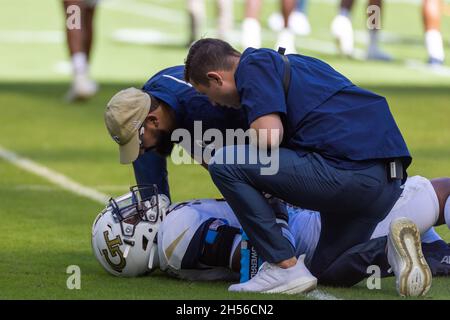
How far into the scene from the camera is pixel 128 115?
21.9ft

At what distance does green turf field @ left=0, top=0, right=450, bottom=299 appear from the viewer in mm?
6605

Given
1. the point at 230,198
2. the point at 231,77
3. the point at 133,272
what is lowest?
the point at 133,272

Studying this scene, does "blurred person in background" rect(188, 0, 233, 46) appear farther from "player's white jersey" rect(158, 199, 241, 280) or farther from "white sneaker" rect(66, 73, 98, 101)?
"player's white jersey" rect(158, 199, 241, 280)

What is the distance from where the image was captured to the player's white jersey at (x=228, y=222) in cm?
661

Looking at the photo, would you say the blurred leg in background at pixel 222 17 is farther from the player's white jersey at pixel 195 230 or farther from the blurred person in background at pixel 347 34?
the player's white jersey at pixel 195 230

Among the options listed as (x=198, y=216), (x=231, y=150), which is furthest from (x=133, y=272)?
(x=231, y=150)

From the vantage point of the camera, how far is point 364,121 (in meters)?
6.26

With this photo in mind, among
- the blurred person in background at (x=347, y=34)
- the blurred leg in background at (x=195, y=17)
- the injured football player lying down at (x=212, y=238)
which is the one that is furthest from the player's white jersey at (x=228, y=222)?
the blurred leg in background at (x=195, y=17)

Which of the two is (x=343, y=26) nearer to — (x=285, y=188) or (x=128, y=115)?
(x=128, y=115)

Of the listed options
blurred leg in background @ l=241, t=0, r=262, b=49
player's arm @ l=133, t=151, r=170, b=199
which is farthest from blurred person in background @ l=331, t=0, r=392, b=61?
player's arm @ l=133, t=151, r=170, b=199

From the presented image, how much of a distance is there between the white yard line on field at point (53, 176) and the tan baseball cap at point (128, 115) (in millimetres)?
2440

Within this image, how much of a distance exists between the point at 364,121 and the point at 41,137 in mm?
6557
